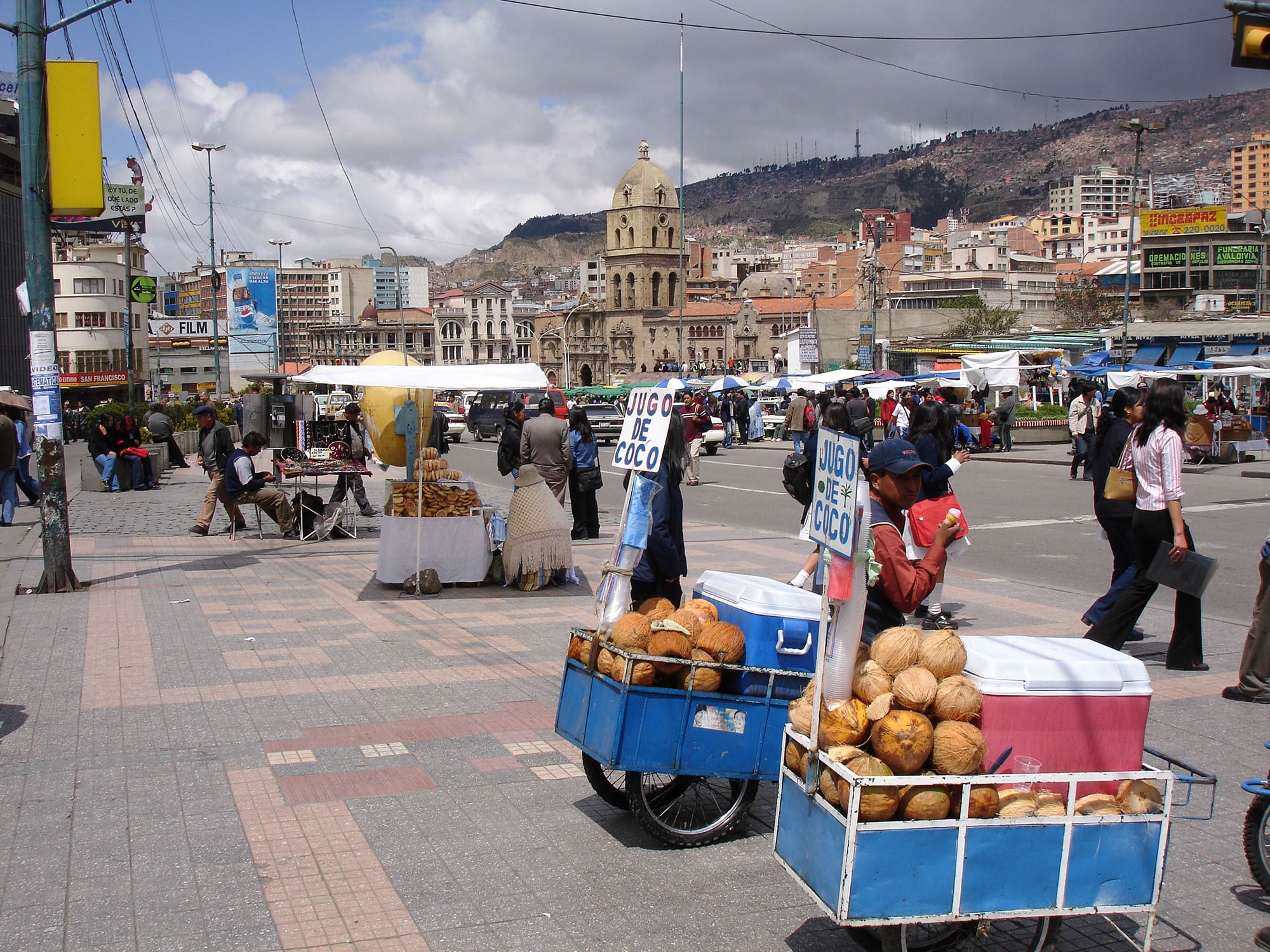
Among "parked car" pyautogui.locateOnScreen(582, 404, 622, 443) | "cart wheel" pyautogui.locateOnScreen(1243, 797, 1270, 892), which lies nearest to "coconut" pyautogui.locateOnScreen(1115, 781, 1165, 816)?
"cart wheel" pyautogui.locateOnScreen(1243, 797, 1270, 892)

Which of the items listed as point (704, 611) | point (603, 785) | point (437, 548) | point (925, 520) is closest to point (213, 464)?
point (437, 548)

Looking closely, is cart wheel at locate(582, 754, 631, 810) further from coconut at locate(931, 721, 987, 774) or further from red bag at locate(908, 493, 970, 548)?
red bag at locate(908, 493, 970, 548)

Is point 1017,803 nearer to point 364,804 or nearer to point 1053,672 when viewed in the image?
point 1053,672

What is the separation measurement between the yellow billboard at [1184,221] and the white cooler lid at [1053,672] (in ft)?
348

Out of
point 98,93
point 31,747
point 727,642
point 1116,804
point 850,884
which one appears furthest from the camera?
point 98,93

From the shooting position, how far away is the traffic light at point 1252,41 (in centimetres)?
679

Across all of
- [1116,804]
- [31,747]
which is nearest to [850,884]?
[1116,804]

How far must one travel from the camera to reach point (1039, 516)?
17000 millimetres

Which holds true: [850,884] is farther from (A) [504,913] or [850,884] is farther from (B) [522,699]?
(B) [522,699]

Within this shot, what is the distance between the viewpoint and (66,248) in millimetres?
91938

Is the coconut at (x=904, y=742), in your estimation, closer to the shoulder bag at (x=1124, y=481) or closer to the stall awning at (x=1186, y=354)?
the shoulder bag at (x=1124, y=481)

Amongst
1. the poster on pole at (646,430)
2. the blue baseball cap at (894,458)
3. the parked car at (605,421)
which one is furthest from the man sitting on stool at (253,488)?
the parked car at (605,421)

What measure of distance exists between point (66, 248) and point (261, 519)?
8689 cm

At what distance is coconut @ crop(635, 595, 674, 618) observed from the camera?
196 inches
